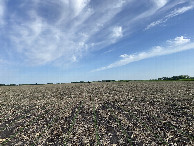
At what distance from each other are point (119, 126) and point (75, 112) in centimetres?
639

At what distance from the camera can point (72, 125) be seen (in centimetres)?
1476

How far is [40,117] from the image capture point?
56.7ft

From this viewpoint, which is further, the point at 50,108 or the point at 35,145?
the point at 50,108

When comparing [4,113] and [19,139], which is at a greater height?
[4,113]

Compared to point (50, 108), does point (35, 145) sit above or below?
below

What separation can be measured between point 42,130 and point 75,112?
4.94 m

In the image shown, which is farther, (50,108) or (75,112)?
(50,108)

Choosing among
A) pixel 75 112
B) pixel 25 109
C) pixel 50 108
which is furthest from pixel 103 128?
pixel 25 109

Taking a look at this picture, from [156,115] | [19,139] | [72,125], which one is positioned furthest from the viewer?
[156,115]

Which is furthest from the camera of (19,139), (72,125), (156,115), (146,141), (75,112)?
(75,112)

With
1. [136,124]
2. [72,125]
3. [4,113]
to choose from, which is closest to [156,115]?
[136,124]

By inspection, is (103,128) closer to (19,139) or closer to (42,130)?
(42,130)

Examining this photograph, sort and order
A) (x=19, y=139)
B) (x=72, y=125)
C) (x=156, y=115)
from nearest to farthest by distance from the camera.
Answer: (x=19, y=139)
(x=72, y=125)
(x=156, y=115)

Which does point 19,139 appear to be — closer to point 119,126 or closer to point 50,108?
point 50,108
